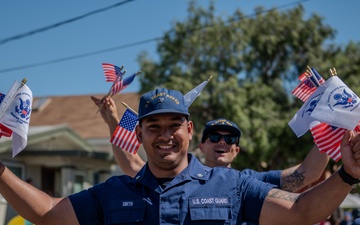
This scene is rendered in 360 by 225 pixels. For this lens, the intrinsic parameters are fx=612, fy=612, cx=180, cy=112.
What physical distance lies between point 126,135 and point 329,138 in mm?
2338

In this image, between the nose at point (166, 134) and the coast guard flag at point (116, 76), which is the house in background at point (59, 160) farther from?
the nose at point (166, 134)

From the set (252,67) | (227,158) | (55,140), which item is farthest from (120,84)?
(252,67)

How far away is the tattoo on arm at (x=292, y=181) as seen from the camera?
5480 mm

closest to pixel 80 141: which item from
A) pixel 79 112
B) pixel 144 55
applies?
pixel 144 55

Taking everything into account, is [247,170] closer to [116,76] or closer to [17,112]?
[116,76]

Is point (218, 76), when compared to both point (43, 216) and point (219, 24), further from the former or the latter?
point (43, 216)

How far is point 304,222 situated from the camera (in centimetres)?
310

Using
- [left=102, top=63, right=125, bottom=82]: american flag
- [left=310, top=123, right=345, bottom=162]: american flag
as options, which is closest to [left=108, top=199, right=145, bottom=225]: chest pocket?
[left=310, top=123, right=345, bottom=162]: american flag

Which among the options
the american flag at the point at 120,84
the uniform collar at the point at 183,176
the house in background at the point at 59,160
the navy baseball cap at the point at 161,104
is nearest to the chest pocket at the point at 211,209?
the uniform collar at the point at 183,176

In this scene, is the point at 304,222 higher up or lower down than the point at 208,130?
lower down

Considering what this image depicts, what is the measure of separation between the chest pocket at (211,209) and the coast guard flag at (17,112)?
4.01ft

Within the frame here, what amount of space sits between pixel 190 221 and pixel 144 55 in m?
20.2

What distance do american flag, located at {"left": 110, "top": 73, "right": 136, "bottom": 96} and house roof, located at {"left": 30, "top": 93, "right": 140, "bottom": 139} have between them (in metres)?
19.8

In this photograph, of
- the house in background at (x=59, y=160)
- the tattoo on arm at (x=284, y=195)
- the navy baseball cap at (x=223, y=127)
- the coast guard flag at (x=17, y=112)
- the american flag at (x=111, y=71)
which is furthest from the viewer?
the house in background at (x=59, y=160)
